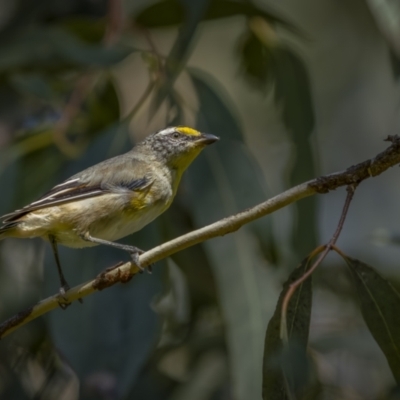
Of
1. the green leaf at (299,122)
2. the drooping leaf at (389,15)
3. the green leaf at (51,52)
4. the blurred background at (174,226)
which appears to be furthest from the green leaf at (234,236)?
the drooping leaf at (389,15)

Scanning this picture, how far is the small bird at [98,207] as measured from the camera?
104 inches

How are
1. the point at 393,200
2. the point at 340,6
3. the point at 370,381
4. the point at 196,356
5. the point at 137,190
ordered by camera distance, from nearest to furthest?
the point at 137,190 < the point at 196,356 < the point at 370,381 < the point at 340,6 < the point at 393,200

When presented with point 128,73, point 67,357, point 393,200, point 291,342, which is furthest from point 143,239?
point 393,200

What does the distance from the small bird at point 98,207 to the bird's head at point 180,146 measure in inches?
2.1

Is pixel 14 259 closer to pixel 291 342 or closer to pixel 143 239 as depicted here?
pixel 143 239

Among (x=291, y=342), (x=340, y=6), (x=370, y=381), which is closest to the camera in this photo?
(x=291, y=342)

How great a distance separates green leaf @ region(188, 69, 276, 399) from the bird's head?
171 mm

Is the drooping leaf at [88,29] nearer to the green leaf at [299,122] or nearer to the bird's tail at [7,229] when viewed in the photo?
the green leaf at [299,122]

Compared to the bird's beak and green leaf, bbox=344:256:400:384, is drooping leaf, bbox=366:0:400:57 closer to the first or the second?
the bird's beak

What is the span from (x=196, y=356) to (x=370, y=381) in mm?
1103

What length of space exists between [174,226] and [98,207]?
900mm

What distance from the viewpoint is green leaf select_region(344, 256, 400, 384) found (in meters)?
1.92

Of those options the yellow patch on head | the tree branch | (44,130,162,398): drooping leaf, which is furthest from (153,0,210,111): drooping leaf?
the tree branch

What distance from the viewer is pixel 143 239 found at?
122 inches
